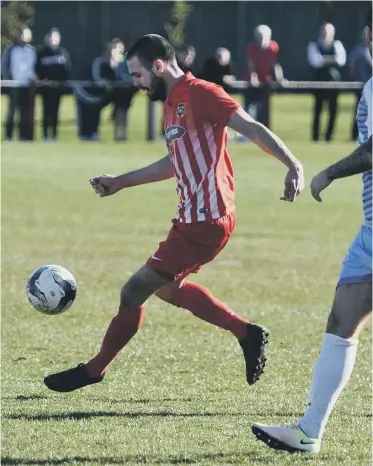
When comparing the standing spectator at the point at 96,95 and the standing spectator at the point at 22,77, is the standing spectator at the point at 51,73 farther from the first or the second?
the standing spectator at the point at 96,95

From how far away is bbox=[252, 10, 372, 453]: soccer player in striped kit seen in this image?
541cm

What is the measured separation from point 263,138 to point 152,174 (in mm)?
1077

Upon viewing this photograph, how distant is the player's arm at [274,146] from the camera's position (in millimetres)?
5996

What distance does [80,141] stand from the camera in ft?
92.4

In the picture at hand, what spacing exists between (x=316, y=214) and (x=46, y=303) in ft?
32.3

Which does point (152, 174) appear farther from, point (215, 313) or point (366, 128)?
point (366, 128)

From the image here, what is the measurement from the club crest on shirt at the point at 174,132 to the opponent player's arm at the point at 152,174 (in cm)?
35

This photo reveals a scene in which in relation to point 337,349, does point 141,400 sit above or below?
below

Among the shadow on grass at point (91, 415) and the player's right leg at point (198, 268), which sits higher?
the player's right leg at point (198, 268)

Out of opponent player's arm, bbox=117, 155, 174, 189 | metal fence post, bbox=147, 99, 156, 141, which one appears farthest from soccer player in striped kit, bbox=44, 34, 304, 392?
metal fence post, bbox=147, 99, 156, 141

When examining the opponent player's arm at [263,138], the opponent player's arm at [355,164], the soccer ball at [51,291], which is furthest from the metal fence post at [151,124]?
the opponent player's arm at [355,164]

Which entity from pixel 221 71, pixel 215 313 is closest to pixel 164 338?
pixel 215 313

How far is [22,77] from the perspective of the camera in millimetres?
27484

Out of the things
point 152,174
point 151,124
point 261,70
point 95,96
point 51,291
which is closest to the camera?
point 152,174
